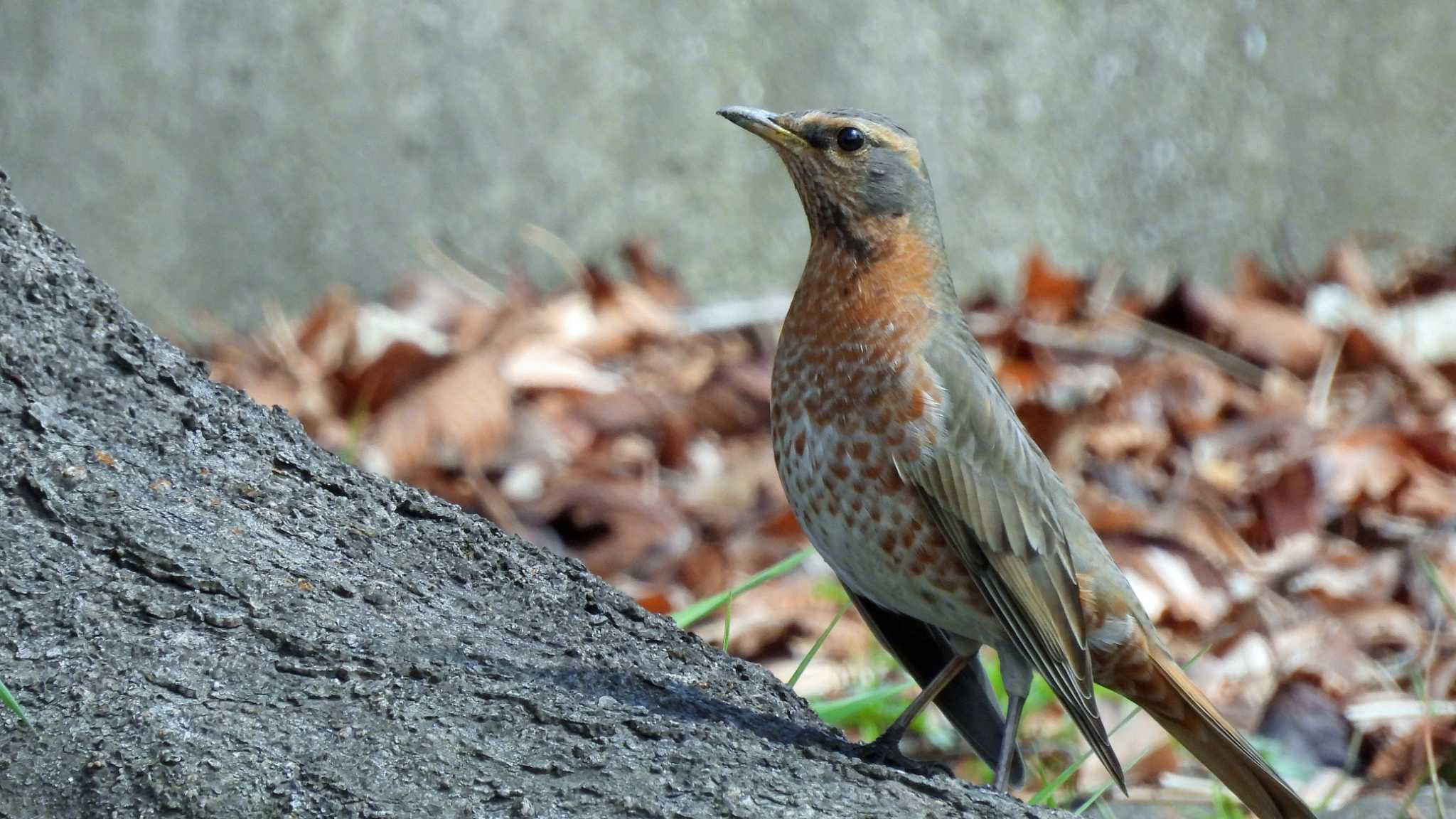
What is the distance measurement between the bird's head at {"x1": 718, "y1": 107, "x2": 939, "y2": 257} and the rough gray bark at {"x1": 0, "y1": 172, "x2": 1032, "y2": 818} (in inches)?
29.3

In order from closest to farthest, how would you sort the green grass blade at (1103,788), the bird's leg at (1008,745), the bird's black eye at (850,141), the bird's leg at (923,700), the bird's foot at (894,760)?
1. the bird's foot at (894,760)
2. the bird's leg at (923,700)
3. the bird's leg at (1008,745)
4. the green grass blade at (1103,788)
5. the bird's black eye at (850,141)

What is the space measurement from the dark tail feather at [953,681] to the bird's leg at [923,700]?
34mm

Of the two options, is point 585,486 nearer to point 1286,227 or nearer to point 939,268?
point 939,268

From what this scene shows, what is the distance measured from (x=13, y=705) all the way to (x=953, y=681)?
1.35 metres

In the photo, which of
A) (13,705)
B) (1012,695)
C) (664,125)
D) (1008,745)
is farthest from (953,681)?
(664,125)

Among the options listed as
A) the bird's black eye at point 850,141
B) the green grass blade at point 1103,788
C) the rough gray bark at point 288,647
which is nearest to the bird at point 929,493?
the bird's black eye at point 850,141

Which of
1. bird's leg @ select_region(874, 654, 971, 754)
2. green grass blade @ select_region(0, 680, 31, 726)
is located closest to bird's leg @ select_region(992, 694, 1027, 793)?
bird's leg @ select_region(874, 654, 971, 754)

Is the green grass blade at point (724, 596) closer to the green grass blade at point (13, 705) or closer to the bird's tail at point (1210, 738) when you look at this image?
the bird's tail at point (1210, 738)

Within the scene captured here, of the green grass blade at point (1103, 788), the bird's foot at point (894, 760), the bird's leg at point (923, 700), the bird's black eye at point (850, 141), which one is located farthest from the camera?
the bird's black eye at point (850, 141)

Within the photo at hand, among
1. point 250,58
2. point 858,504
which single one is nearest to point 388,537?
point 858,504

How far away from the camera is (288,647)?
181 cm

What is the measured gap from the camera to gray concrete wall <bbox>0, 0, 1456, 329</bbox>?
214 inches

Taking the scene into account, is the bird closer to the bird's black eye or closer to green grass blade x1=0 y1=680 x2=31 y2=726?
the bird's black eye

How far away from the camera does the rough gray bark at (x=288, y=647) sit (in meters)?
1.67
